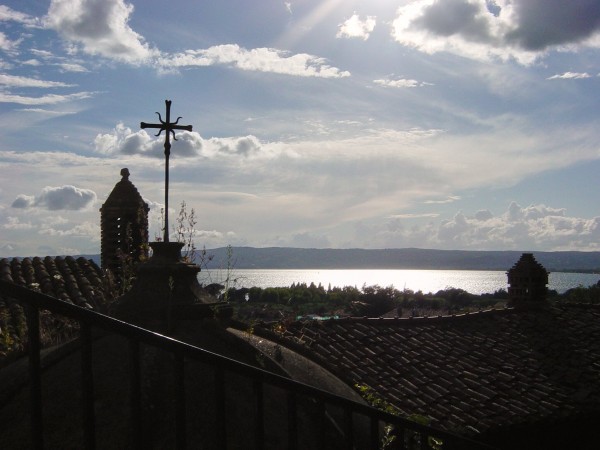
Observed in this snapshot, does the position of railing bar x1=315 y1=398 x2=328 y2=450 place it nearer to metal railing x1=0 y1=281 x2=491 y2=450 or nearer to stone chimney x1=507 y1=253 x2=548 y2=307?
metal railing x1=0 y1=281 x2=491 y2=450

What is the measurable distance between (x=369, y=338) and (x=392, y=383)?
69.1 inches

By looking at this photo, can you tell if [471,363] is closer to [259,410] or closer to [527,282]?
[527,282]

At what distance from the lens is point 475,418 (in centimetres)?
964

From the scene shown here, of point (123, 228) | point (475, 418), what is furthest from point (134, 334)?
point (123, 228)

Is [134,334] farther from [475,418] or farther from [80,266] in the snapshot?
[80,266]

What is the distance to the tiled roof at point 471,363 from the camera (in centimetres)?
996

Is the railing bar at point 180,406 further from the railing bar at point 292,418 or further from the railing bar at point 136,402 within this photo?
the railing bar at point 292,418

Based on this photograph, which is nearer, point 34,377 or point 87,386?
point 34,377

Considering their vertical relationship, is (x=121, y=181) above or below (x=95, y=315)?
above

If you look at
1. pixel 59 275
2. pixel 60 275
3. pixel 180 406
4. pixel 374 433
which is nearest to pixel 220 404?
pixel 180 406

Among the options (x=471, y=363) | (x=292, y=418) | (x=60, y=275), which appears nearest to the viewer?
(x=292, y=418)

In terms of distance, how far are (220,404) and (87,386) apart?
588mm

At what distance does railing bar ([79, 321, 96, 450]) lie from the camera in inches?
89.6

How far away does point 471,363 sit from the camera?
11.9m
